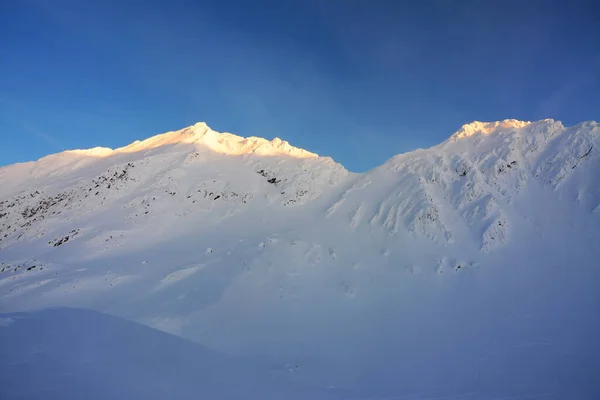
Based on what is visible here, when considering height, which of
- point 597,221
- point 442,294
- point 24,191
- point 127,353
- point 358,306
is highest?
point 597,221

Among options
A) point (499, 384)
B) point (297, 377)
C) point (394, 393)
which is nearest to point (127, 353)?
point (297, 377)

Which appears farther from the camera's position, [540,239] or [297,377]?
[540,239]

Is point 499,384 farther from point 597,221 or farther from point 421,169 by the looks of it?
point 421,169

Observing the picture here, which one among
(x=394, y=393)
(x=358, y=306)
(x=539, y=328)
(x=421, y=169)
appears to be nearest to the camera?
(x=394, y=393)

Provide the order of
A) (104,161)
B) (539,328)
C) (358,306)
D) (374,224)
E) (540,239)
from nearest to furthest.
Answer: (539,328), (358,306), (540,239), (374,224), (104,161)

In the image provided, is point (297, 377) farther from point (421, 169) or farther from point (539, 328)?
point (421, 169)

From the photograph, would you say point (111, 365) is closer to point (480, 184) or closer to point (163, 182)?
point (163, 182)

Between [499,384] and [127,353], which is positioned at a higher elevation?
[499,384]
